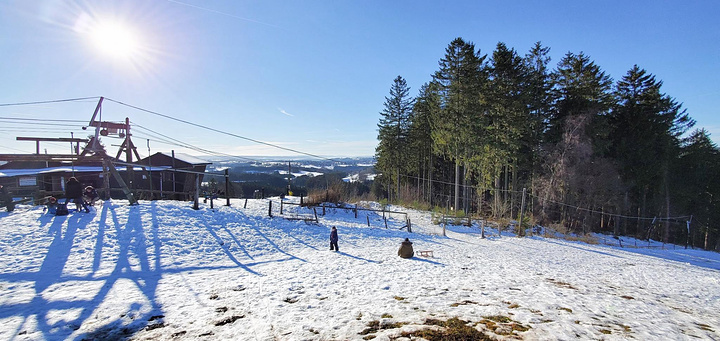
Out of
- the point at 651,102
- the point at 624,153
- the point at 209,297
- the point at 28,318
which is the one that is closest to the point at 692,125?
the point at 651,102

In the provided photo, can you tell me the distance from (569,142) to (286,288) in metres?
25.9

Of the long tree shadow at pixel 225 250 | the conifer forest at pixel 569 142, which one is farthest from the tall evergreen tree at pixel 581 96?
the long tree shadow at pixel 225 250

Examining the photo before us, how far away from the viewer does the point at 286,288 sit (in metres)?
7.16

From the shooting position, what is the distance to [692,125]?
2767 cm

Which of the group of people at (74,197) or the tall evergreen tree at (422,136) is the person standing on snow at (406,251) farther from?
the tall evergreen tree at (422,136)

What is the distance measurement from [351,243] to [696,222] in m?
41.6

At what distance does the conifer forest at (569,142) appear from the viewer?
24.2 m

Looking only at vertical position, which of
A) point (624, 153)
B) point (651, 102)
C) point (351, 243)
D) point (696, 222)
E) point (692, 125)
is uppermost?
point (651, 102)

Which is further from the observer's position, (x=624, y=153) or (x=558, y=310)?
(x=624, y=153)

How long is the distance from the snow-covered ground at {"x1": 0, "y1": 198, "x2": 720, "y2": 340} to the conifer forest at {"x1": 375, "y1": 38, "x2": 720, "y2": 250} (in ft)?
42.3

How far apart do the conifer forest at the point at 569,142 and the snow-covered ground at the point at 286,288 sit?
12878 mm

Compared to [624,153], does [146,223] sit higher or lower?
lower

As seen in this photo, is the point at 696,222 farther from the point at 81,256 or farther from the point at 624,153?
the point at 81,256

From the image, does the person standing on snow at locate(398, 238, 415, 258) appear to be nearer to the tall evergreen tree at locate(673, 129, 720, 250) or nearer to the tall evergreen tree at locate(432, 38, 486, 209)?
the tall evergreen tree at locate(432, 38, 486, 209)
